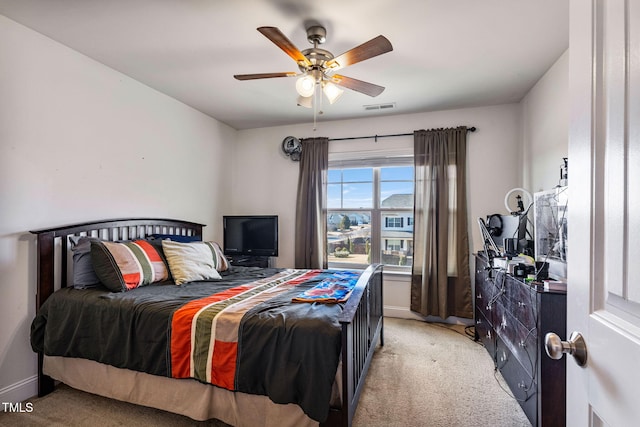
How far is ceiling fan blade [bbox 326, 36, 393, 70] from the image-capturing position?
5.84 feet

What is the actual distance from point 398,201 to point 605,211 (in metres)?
3.47

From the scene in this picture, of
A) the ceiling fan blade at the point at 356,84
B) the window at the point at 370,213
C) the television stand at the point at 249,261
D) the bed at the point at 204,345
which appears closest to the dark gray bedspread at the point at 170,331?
the bed at the point at 204,345

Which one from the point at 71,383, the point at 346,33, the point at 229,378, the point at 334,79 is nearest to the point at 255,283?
the point at 229,378

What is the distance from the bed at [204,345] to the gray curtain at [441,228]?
144 cm

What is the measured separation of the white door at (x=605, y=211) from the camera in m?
0.53

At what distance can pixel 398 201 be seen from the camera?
4043 millimetres

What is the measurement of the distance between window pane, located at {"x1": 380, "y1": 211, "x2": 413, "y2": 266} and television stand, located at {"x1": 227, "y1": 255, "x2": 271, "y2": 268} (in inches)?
61.1

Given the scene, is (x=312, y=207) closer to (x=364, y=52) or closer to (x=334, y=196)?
(x=334, y=196)

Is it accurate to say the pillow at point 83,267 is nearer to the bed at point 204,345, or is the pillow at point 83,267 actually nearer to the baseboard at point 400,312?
the bed at point 204,345

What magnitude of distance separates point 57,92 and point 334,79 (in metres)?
2.16

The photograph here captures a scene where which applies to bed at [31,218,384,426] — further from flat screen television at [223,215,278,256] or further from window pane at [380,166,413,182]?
window pane at [380,166,413,182]

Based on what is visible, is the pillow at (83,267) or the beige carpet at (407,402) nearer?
the beige carpet at (407,402)

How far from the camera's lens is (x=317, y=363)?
1510mm

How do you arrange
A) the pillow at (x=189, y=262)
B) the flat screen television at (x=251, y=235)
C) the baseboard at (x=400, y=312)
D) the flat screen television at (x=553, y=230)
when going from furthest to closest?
1. the flat screen television at (x=251, y=235)
2. the baseboard at (x=400, y=312)
3. the pillow at (x=189, y=262)
4. the flat screen television at (x=553, y=230)
